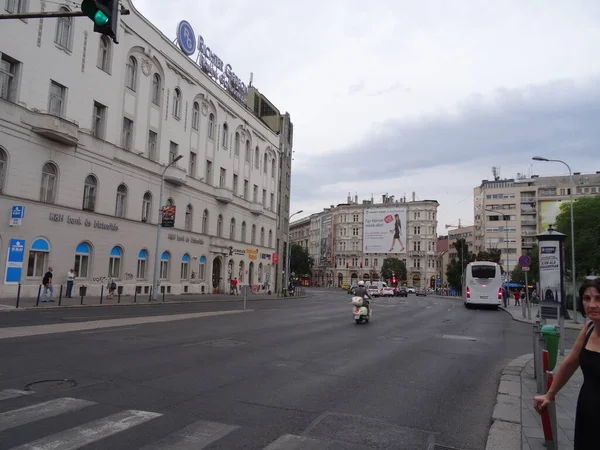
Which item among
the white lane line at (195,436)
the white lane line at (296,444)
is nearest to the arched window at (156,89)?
the white lane line at (195,436)

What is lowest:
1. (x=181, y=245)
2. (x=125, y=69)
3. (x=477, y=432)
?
(x=477, y=432)

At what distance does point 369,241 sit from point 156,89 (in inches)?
2884

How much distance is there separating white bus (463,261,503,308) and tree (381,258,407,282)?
73.1m

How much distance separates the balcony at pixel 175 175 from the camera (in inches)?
1494

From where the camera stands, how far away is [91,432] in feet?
16.4

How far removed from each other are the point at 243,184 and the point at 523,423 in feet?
163

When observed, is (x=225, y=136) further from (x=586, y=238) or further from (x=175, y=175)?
(x=586, y=238)

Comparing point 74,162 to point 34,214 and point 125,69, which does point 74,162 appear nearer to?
point 34,214

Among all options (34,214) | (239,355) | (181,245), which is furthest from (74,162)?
(239,355)

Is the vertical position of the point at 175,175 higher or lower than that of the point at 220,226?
higher

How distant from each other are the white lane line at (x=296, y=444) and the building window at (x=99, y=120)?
3029 centimetres

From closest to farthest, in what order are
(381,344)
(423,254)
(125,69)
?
(381,344)
(125,69)
(423,254)

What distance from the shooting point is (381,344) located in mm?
13320

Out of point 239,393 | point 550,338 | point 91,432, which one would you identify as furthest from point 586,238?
point 91,432
